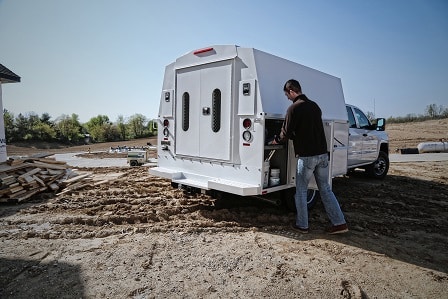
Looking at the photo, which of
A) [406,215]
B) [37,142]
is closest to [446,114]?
[406,215]

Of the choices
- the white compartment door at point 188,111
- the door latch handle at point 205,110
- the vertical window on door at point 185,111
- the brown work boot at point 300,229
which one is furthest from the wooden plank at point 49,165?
the brown work boot at point 300,229

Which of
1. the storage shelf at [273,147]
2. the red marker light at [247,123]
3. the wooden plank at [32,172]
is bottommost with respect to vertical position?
Result: the wooden plank at [32,172]

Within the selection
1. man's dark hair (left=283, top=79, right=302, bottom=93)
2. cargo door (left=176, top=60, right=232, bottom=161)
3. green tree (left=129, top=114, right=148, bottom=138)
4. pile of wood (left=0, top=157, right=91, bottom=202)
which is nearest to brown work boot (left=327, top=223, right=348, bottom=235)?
cargo door (left=176, top=60, right=232, bottom=161)

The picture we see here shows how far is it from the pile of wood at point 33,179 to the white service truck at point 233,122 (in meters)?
2.99

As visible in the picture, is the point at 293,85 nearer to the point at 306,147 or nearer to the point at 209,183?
the point at 306,147

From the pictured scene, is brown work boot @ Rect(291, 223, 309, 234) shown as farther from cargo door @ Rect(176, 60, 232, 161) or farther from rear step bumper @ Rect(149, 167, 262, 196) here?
cargo door @ Rect(176, 60, 232, 161)

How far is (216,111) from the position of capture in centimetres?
470

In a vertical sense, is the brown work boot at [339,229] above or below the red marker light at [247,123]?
below

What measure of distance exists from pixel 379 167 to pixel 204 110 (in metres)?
6.97

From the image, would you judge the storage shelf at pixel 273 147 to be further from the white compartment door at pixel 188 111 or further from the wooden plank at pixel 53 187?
the wooden plank at pixel 53 187

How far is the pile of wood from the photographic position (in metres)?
5.67

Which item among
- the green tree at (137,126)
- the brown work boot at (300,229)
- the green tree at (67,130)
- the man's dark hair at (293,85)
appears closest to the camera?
the man's dark hair at (293,85)

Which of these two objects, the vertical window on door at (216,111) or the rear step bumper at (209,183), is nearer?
the rear step bumper at (209,183)

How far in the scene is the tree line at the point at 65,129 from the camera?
32156 millimetres
